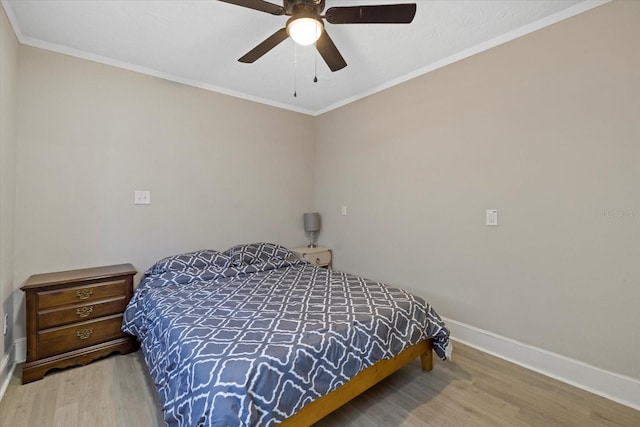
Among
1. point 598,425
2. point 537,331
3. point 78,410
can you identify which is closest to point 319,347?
point 78,410

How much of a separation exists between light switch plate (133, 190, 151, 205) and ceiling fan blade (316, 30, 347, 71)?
2053 mm

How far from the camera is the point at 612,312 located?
1.83 metres

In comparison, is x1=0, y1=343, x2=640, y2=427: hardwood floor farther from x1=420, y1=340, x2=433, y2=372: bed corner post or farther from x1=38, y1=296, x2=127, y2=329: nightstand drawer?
x1=38, y1=296, x2=127, y2=329: nightstand drawer

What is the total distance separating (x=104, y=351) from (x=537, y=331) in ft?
10.7

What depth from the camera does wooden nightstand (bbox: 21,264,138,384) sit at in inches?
77.7

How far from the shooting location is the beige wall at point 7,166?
1846mm

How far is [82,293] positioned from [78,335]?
308 millimetres

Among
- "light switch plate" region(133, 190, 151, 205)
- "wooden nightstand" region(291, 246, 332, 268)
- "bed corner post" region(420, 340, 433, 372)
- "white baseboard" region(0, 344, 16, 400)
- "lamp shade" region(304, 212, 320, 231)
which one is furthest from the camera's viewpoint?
"lamp shade" region(304, 212, 320, 231)

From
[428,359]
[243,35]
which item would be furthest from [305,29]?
[428,359]

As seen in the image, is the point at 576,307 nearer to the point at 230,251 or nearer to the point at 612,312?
the point at 612,312

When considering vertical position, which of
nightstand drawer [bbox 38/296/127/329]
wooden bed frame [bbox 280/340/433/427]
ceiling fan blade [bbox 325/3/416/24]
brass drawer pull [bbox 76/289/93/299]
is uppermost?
ceiling fan blade [bbox 325/3/416/24]

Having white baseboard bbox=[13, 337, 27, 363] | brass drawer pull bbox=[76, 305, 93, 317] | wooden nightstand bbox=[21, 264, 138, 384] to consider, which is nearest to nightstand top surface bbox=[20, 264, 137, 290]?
wooden nightstand bbox=[21, 264, 138, 384]

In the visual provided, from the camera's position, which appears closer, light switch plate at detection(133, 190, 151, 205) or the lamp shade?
light switch plate at detection(133, 190, 151, 205)

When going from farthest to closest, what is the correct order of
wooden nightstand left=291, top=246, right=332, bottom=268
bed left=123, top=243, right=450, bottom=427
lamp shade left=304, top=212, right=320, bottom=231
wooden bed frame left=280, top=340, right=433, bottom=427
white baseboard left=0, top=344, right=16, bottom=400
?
lamp shade left=304, top=212, right=320, bottom=231, wooden nightstand left=291, top=246, right=332, bottom=268, white baseboard left=0, top=344, right=16, bottom=400, wooden bed frame left=280, top=340, right=433, bottom=427, bed left=123, top=243, right=450, bottom=427
